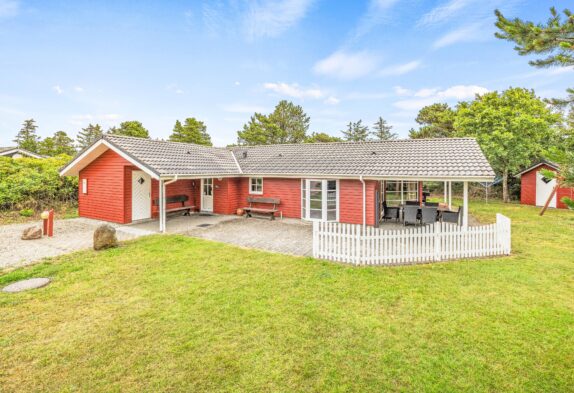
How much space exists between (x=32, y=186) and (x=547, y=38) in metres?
20.7

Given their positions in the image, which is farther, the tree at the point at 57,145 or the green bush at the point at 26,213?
the tree at the point at 57,145

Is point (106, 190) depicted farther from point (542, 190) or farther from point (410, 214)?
point (542, 190)

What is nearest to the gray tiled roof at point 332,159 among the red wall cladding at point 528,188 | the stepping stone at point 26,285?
the stepping stone at point 26,285

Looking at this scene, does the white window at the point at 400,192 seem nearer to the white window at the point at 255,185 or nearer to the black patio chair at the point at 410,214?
the black patio chair at the point at 410,214

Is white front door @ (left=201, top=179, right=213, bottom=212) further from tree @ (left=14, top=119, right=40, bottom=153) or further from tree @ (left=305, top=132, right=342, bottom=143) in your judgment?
tree @ (left=14, top=119, right=40, bottom=153)

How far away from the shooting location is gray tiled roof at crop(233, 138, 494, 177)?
11117 mm

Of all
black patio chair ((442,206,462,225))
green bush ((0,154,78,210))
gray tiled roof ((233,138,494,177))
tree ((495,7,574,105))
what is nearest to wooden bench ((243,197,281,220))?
gray tiled roof ((233,138,494,177))

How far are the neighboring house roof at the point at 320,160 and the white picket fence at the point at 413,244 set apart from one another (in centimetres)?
260

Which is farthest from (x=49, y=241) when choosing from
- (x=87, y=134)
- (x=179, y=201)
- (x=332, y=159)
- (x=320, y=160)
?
(x=87, y=134)

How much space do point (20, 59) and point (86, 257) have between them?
15.8 m

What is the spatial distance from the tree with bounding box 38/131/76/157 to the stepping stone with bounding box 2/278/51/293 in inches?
1772

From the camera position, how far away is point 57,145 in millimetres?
45938

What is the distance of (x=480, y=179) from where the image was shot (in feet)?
32.5

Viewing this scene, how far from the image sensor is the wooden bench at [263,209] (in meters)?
14.6
